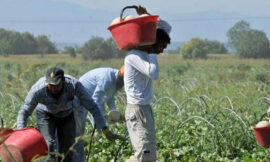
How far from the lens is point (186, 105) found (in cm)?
881

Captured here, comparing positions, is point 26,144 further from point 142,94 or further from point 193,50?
point 193,50

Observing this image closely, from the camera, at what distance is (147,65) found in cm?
392

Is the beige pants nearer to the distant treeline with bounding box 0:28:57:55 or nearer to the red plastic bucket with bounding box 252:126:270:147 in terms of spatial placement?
the red plastic bucket with bounding box 252:126:270:147

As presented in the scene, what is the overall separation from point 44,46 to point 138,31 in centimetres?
5428

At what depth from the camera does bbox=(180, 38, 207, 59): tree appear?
51.6 m

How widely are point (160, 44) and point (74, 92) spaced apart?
2.17 ft

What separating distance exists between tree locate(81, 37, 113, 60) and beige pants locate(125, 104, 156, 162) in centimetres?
3987

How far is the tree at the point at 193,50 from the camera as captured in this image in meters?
51.6

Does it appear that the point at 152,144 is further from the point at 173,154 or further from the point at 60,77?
the point at 173,154

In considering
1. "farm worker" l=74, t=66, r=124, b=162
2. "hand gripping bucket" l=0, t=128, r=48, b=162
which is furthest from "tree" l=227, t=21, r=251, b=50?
"hand gripping bucket" l=0, t=128, r=48, b=162

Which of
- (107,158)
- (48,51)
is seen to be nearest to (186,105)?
(107,158)

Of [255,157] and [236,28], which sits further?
[236,28]

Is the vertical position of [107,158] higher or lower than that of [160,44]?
lower

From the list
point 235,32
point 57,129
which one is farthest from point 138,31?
point 235,32
